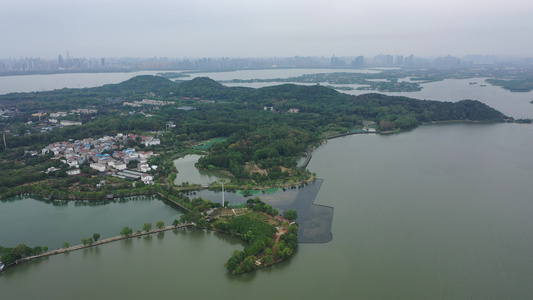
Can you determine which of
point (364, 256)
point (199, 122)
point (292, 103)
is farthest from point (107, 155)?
point (292, 103)

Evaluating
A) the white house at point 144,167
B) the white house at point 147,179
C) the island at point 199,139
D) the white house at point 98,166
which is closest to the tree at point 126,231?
the island at point 199,139

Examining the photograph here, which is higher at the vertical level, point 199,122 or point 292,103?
point 292,103

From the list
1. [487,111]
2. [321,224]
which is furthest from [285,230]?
[487,111]

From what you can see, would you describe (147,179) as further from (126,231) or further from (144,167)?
(126,231)

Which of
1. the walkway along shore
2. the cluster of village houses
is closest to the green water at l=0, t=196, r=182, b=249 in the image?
the walkway along shore

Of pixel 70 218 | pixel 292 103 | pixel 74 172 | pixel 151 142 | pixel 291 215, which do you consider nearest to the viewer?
pixel 291 215

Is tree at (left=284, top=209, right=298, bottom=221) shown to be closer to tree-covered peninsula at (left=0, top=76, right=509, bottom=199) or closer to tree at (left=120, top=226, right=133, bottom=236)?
tree-covered peninsula at (left=0, top=76, right=509, bottom=199)
